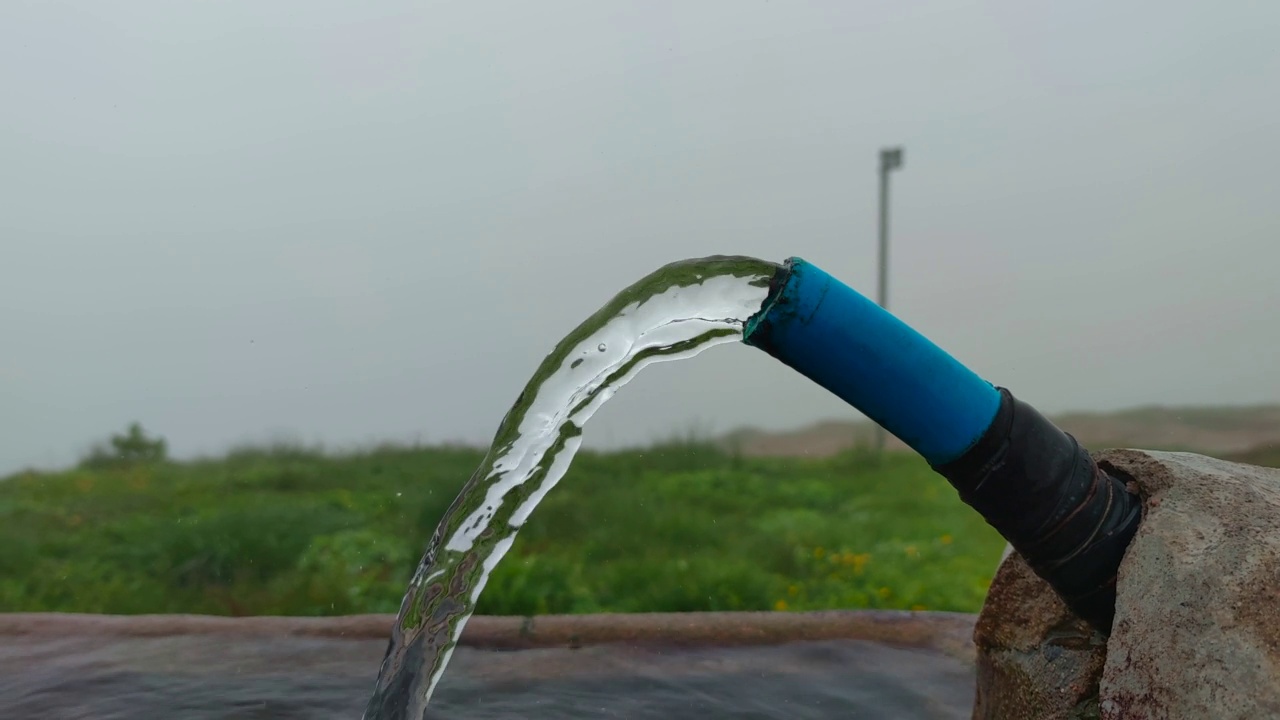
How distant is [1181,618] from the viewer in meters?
1.44

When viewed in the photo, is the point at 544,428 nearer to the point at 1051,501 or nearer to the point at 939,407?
the point at 939,407

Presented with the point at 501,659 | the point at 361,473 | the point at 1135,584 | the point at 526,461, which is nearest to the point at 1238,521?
the point at 1135,584

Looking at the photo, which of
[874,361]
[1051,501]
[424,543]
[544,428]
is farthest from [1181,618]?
[424,543]

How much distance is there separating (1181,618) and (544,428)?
1.05 metres

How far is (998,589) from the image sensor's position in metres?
1.97

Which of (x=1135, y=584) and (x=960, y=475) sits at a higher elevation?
(x=960, y=475)

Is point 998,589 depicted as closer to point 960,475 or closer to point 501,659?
point 960,475

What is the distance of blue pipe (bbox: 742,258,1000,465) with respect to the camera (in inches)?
57.0

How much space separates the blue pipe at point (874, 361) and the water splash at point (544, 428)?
0.06 m

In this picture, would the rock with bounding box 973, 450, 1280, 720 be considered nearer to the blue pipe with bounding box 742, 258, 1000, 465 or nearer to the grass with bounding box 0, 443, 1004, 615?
the blue pipe with bounding box 742, 258, 1000, 465

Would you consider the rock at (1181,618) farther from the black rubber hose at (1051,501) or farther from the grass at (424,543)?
the grass at (424,543)

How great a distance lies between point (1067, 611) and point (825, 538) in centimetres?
465

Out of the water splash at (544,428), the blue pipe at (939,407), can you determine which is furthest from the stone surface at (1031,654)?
the water splash at (544,428)

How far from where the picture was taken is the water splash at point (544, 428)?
1.56 meters
